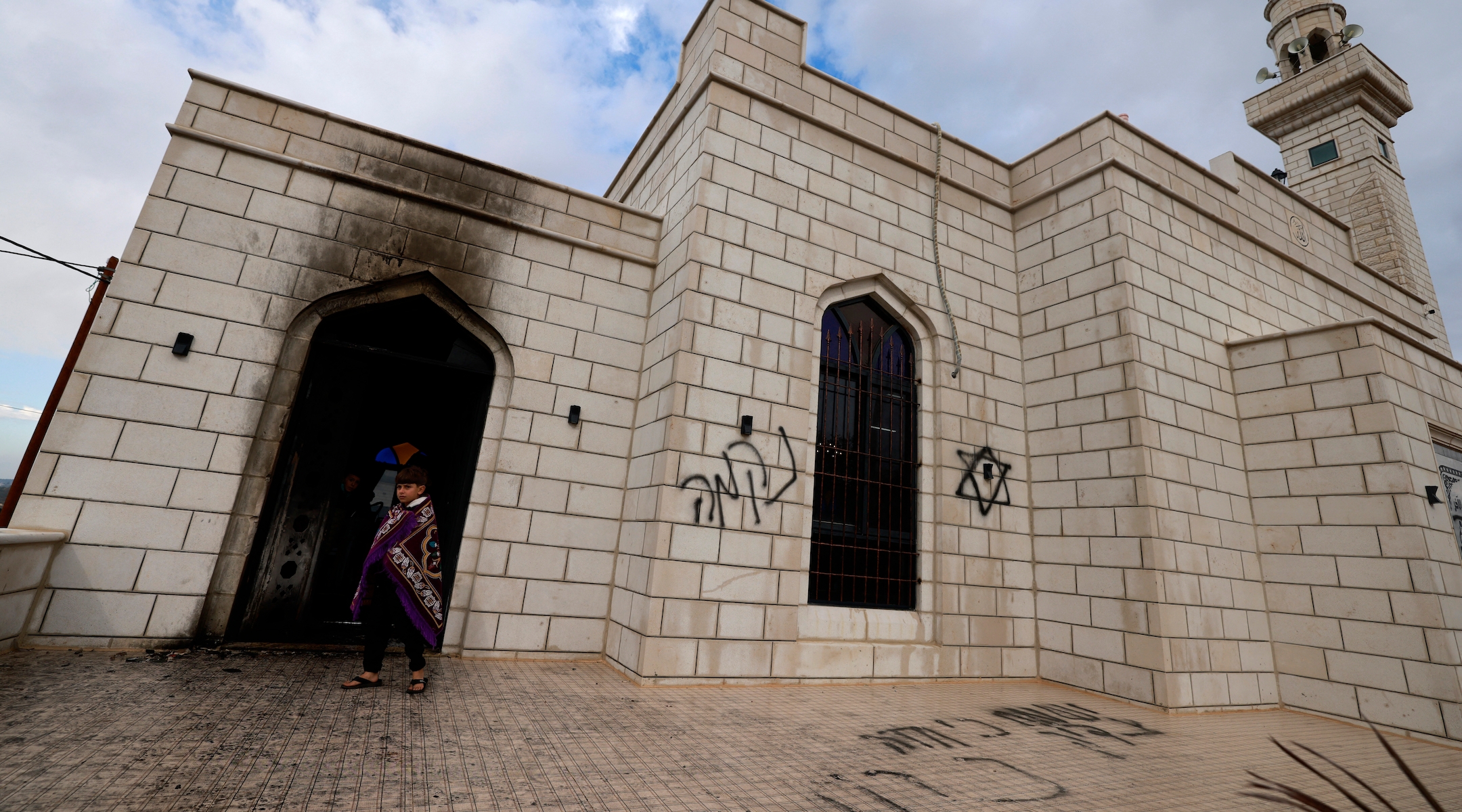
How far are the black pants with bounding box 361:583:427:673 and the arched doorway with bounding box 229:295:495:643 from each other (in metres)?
1.31

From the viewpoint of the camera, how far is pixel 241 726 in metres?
3.75

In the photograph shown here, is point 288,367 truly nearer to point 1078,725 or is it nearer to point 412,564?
point 412,564

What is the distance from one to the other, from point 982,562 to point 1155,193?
198 inches

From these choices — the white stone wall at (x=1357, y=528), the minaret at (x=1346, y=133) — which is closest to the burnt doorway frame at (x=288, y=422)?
the white stone wall at (x=1357, y=528)

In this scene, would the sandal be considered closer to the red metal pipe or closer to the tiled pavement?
the tiled pavement

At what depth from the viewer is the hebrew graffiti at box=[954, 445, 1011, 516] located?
289 inches

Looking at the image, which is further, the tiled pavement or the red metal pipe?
the red metal pipe

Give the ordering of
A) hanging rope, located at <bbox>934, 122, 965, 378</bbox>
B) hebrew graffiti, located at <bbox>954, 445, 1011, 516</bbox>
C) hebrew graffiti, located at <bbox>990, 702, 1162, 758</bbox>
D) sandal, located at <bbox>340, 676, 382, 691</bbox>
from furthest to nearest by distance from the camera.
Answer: hanging rope, located at <bbox>934, 122, 965, 378</bbox>
hebrew graffiti, located at <bbox>954, 445, 1011, 516</bbox>
hebrew graffiti, located at <bbox>990, 702, 1162, 758</bbox>
sandal, located at <bbox>340, 676, 382, 691</bbox>

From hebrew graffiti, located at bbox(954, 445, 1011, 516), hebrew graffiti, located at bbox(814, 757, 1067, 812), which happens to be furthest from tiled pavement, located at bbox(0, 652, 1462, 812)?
hebrew graffiti, located at bbox(954, 445, 1011, 516)

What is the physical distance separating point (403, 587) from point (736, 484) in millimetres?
2897

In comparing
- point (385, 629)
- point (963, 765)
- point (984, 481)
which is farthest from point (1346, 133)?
point (385, 629)

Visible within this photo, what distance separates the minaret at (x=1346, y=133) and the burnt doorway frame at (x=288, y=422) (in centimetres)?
1717

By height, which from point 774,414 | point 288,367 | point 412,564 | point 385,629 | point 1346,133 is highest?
point 1346,133

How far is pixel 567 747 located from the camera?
12.8 ft
